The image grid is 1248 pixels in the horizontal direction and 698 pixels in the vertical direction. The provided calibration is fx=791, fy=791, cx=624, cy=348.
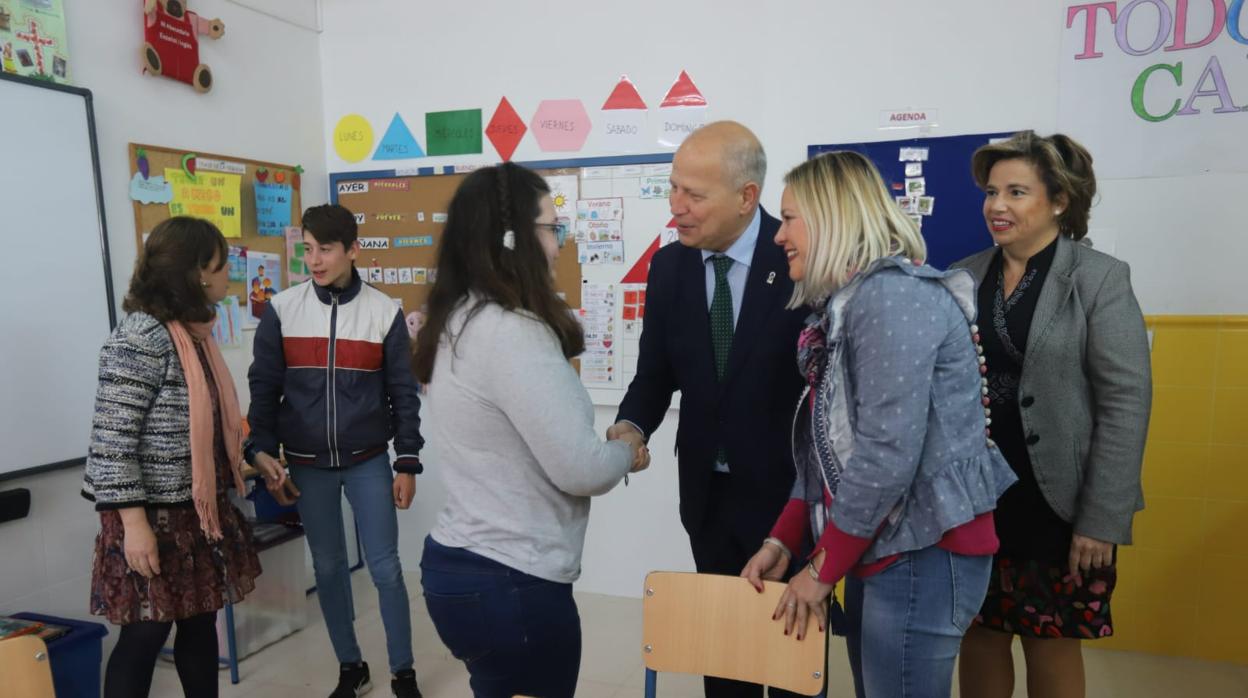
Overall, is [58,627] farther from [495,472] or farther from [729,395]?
[729,395]

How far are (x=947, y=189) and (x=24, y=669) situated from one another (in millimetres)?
2825

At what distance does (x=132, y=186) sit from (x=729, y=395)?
7.74 feet

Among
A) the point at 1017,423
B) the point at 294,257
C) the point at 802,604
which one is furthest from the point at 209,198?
the point at 1017,423

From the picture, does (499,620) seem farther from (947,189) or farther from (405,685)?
(947,189)

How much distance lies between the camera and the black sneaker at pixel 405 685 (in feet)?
8.33

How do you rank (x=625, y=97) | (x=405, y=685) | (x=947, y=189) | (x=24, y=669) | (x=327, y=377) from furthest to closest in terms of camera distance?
(x=625, y=97), (x=947, y=189), (x=405, y=685), (x=327, y=377), (x=24, y=669)

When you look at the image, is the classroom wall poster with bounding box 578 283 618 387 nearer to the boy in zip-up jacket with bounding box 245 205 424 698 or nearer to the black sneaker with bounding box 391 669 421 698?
the boy in zip-up jacket with bounding box 245 205 424 698

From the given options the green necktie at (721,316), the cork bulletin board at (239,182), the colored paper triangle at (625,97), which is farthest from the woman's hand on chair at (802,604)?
the cork bulletin board at (239,182)

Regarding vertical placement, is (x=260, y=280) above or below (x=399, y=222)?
below

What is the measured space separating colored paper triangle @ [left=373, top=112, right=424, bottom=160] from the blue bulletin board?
180 cm

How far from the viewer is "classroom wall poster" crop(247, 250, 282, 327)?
3244mm

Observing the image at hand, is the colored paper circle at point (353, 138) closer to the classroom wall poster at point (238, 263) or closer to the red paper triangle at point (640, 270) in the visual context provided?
the classroom wall poster at point (238, 263)

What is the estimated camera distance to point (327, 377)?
2.42 meters

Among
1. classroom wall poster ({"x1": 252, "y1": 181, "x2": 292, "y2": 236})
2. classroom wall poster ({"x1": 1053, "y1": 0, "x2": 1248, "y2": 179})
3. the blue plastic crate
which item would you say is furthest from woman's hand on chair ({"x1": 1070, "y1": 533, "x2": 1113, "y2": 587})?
classroom wall poster ({"x1": 252, "y1": 181, "x2": 292, "y2": 236})
